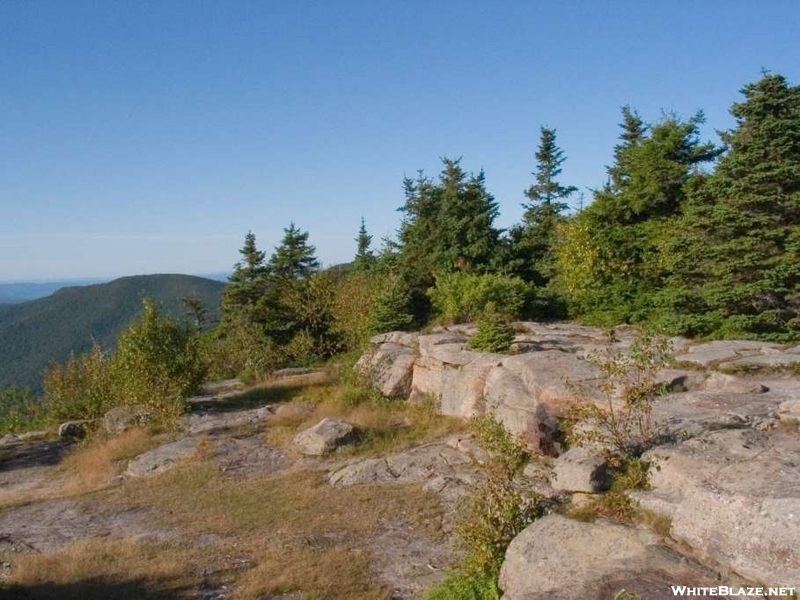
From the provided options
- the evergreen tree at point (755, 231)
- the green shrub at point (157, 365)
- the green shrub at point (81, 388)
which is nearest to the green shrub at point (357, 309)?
the green shrub at point (157, 365)

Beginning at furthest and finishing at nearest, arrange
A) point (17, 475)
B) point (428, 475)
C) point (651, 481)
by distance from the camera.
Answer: point (17, 475) → point (428, 475) → point (651, 481)

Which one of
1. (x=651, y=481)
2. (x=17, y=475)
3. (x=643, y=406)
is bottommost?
(x=17, y=475)

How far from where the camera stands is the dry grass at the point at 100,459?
13562mm

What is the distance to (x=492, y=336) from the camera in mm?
14469

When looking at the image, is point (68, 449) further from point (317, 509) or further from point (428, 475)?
point (428, 475)

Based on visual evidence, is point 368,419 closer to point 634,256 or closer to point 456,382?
point 456,382

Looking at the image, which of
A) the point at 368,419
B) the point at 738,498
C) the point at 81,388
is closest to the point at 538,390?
the point at 368,419

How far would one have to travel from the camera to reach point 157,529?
10.2 m

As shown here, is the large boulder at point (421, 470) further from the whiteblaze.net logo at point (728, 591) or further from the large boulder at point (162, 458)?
the whiteblaze.net logo at point (728, 591)

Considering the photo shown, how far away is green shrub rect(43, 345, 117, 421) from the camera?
63.3ft

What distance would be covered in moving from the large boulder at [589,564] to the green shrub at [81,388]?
51.1 ft

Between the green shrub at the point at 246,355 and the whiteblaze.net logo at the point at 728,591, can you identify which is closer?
the whiteblaze.net logo at the point at 728,591

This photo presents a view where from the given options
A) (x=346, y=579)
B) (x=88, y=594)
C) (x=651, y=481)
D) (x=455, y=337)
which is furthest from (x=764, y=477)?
(x=455, y=337)

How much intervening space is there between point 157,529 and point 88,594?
272cm
